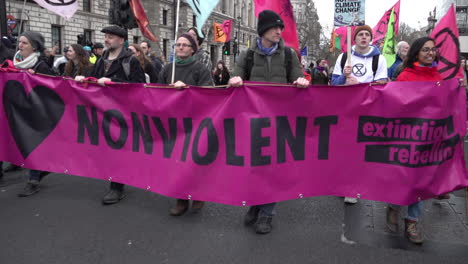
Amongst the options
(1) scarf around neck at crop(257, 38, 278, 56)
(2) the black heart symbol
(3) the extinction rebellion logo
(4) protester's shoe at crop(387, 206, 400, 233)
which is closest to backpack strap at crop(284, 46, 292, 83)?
(1) scarf around neck at crop(257, 38, 278, 56)

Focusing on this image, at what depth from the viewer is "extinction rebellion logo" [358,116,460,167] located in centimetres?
361

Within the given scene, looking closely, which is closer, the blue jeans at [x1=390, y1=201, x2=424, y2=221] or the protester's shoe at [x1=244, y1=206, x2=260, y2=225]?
the blue jeans at [x1=390, y1=201, x2=424, y2=221]

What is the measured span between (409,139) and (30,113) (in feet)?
13.9

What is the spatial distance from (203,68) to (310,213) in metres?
2.00

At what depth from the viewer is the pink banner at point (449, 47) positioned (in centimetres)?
401

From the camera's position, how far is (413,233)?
3725mm

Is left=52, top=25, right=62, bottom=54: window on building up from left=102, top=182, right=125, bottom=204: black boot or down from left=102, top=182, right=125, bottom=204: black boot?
up

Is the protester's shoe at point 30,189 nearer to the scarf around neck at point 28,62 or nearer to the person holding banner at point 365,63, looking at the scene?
the scarf around neck at point 28,62

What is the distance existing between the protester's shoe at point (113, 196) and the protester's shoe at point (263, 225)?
1.78 m

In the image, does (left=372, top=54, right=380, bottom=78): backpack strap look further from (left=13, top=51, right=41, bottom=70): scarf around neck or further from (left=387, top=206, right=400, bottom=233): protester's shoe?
(left=13, top=51, right=41, bottom=70): scarf around neck

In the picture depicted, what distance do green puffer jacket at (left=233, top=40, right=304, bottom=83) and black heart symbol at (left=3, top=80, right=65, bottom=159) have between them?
232cm

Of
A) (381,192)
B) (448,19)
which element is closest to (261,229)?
(381,192)

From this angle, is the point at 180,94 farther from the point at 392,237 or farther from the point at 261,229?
the point at 392,237

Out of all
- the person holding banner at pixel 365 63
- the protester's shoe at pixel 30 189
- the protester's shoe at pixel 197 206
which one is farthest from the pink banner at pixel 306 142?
the protester's shoe at pixel 30 189
